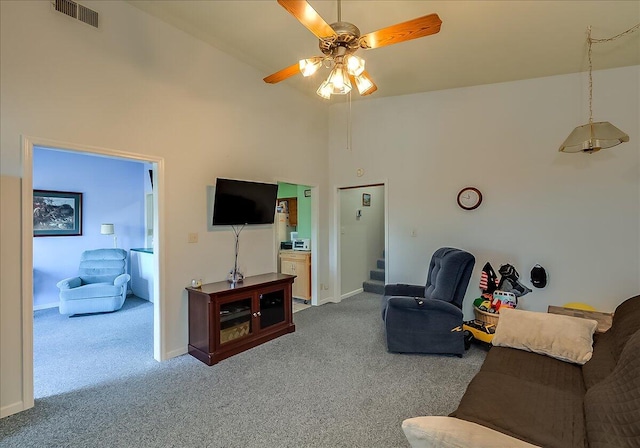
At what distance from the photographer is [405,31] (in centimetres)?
190

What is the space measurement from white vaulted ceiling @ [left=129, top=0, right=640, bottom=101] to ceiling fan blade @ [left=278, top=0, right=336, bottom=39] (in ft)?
3.22

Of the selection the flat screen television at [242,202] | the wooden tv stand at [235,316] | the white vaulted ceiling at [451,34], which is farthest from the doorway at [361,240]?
the white vaulted ceiling at [451,34]

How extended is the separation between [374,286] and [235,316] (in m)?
3.28

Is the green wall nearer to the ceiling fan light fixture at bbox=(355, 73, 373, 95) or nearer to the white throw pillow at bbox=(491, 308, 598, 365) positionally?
the ceiling fan light fixture at bbox=(355, 73, 373, 95)

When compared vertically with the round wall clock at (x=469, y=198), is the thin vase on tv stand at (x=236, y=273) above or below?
below

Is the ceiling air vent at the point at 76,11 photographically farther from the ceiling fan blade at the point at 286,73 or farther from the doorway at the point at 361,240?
the doorway at the point at 361,240

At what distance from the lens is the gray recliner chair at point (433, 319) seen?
3123 mm

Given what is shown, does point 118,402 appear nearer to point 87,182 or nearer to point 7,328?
point 7,328

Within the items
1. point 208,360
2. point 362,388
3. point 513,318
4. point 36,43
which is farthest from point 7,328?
point 513,318

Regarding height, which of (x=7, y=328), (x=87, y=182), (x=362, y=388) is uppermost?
(x=87, y=182)

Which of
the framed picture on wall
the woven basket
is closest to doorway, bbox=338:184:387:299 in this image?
the woven basket

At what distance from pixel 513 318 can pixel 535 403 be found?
876 mm

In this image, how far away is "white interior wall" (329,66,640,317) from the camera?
136 inches

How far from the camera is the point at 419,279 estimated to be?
454 cm
